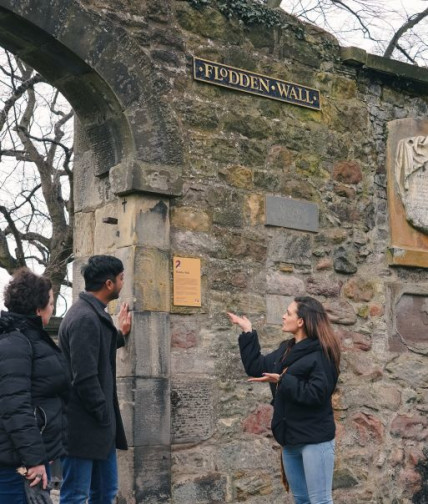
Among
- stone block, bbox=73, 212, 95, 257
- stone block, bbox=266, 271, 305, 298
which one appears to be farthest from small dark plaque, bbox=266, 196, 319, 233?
stone block, bbox=73, 212, 95, 257

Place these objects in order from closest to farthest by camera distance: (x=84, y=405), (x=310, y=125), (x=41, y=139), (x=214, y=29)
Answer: (x=84, y=405) < (x=214, y=29) < (x=310, y=125) < (x=41, y=139)

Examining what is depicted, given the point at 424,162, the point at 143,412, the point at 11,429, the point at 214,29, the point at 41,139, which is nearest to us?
the point at 11,429

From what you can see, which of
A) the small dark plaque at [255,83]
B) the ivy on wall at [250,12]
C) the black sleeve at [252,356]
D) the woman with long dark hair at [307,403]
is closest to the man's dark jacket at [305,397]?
the woman with long dark hair at [307,403]

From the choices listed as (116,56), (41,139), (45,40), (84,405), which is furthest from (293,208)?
(41,139)

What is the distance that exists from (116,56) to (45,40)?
0.47 metres

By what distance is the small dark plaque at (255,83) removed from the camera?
21.3ft

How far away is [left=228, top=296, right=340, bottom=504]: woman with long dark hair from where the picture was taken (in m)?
4.89

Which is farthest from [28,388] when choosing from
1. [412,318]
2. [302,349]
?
[412,318]

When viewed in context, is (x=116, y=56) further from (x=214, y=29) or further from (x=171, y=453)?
(x=171, y=453)

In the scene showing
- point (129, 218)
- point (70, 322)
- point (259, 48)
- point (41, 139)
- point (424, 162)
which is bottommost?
point (70, 322)

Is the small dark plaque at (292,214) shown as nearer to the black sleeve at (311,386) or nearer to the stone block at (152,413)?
the stone block at (152,413)

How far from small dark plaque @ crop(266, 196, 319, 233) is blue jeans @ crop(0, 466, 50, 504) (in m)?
3.16

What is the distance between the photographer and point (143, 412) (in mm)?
5785

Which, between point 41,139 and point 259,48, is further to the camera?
point 41,139
